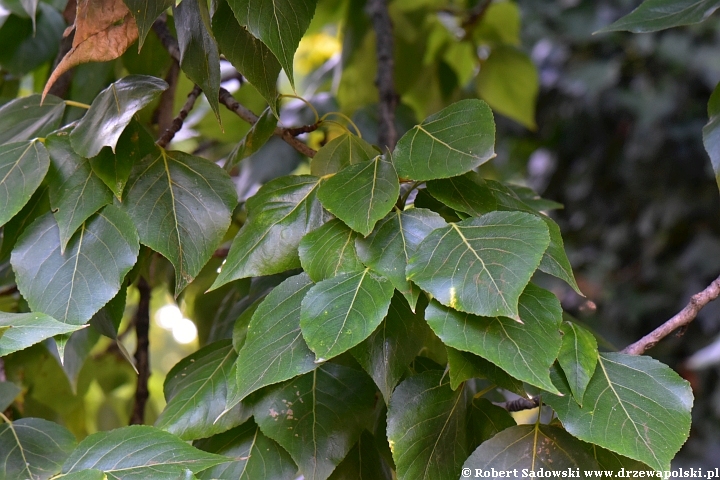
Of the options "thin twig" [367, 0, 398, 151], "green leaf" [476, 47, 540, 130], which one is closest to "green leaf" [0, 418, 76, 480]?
"thin twig" [367, 0, 398, 151]

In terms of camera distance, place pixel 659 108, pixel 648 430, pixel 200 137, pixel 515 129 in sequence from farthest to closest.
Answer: pixel 515 129 → pixel 659 108 → pixel 200 137 → pixel 648 430

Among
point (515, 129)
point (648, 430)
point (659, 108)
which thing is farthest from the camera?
point (515, 129)

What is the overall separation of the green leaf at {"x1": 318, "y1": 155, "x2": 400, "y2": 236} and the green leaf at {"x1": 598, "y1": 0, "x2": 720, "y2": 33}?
25cm

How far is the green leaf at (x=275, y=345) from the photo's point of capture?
1.21 feet

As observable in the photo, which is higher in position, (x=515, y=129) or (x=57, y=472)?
(x=57, y=472)

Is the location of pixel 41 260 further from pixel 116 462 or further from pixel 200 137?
pixel 200 137

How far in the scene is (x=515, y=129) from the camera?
1531 mm

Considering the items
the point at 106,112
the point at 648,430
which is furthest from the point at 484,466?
the point at 106,112

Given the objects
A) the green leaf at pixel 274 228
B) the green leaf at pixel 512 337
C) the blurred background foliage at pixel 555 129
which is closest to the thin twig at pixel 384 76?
the blurred background foliage at pixel 555 129

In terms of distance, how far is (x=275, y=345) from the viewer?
0.38 metres

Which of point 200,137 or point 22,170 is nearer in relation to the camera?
point 22,170

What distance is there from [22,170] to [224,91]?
155mm

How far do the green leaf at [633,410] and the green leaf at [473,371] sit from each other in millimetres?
22

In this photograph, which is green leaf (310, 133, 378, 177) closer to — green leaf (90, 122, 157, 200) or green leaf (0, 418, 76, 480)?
green leaf (90, 122, 157, 200)
